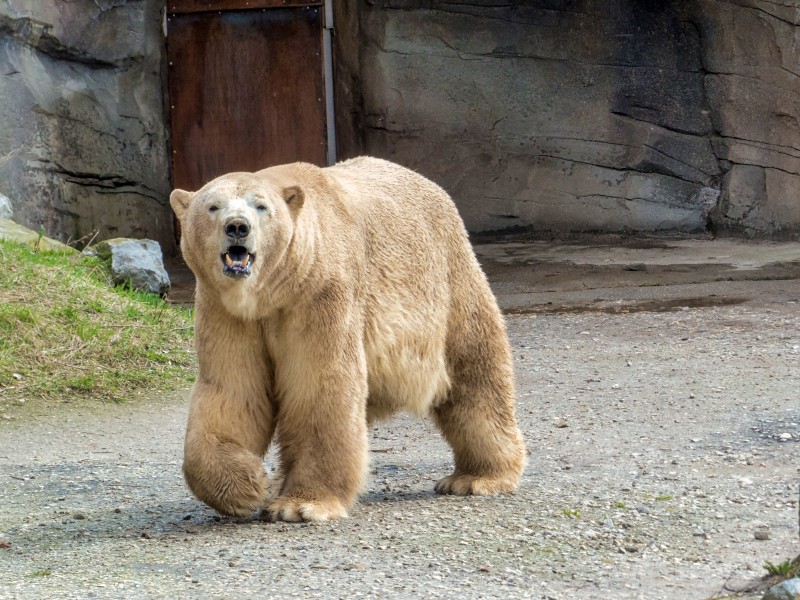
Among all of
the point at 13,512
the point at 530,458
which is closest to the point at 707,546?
the point at 530,458

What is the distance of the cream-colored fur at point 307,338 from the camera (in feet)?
14.1

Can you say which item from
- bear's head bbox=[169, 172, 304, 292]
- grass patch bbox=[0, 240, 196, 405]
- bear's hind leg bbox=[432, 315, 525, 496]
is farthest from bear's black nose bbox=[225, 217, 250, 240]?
grass patch bbox=[0, 240, 196, 405]

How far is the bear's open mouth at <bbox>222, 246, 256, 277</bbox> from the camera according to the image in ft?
13.8

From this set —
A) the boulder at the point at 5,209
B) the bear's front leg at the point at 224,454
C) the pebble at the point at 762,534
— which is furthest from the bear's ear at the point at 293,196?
the boulder at the point at 5,209

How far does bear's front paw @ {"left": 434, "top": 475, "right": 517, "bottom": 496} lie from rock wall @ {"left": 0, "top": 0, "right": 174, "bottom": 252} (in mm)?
6500

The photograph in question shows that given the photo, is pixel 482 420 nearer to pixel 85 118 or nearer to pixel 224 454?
pixel 224 454

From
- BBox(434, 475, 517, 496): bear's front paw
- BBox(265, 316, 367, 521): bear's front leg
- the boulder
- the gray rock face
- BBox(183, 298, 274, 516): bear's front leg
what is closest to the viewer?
BBox(183, 298, 274, 516): bear's front leg

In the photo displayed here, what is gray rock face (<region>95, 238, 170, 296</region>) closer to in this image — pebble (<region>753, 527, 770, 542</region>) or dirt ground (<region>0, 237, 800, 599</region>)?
dirt ground (<region>0, 237, 800, 599</region>)

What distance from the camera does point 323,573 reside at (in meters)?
3.75

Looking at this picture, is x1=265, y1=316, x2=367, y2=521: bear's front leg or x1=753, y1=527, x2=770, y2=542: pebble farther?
x1=265, y1=316, x2=367, y2=521: bear's front leg

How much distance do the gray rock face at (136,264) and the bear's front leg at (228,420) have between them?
14.6 feet

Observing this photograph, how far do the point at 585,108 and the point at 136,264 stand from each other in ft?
16.9

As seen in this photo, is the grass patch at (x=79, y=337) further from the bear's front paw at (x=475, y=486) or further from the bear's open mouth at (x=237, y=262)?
the bear's open mouth at (x=237, y=262)

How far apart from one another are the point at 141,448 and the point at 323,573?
8.43ft
